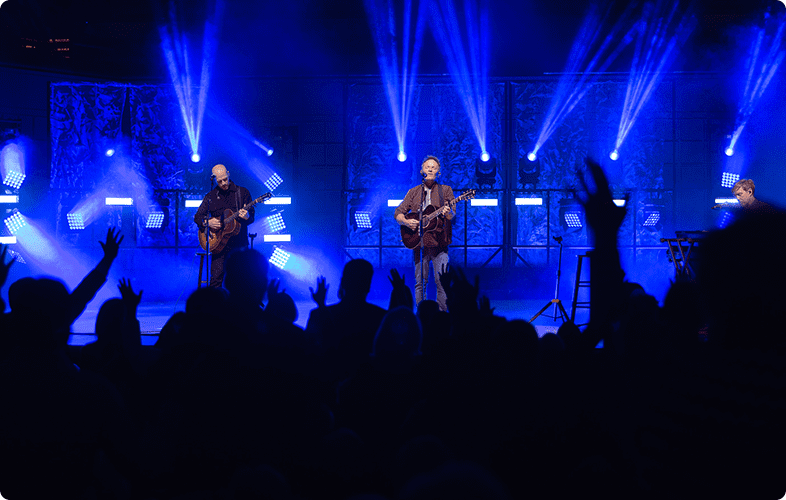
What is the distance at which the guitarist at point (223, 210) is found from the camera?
21.8 feet

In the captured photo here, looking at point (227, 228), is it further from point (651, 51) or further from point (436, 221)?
point (651, 51)

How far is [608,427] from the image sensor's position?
1.36 meters

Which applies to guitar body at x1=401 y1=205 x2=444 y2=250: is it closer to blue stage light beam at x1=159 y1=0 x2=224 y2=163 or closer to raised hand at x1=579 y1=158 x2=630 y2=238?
raised hand at x1=579 y1=158 x2=630 y2=238

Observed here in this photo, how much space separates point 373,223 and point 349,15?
4004mm

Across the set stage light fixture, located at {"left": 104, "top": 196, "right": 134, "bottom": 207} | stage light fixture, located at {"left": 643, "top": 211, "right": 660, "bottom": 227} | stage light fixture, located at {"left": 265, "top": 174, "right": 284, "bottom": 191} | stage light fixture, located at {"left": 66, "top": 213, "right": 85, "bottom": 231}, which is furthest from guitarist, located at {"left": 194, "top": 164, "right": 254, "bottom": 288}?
stage light fixture, located at {"left": 643, "top": 211, "right": 660, "bottom": 227}

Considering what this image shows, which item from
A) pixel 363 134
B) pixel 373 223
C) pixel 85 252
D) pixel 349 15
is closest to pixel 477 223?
pixel 373 223

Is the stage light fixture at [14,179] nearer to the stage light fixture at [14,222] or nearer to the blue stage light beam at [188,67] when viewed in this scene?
the stage light fixture at [14,222]

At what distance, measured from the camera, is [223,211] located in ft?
22.6

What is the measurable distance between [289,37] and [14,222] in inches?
246

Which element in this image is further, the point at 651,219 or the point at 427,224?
the point at 651,219

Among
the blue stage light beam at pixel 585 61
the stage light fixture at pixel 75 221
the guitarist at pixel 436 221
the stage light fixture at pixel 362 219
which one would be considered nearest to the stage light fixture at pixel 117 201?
the stage light fixture at pixel 75 221

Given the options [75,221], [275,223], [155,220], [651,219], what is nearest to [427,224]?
[275,223]

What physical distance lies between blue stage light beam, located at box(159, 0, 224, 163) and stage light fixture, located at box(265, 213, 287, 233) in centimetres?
197

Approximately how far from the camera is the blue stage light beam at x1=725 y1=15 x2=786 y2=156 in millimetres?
9734
